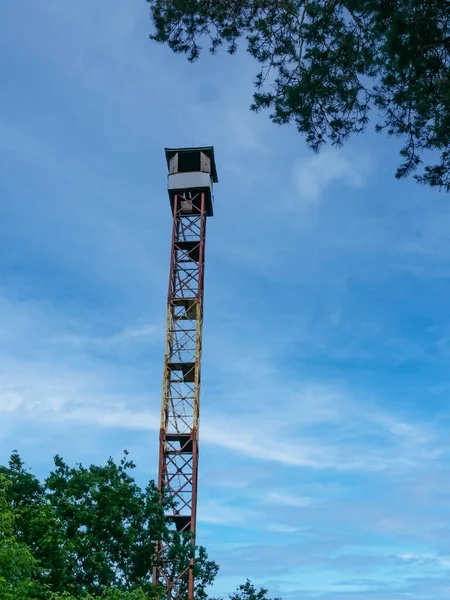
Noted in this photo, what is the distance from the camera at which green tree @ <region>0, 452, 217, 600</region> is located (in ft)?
64.0

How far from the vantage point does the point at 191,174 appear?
32.1 metres

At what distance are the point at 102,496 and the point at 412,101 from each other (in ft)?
52.2

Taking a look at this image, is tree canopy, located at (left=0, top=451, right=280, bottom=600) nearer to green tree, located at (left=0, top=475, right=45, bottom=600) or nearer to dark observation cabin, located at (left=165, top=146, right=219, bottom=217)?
green tree, located at (left=0, top=475, right=45, bottom=600)

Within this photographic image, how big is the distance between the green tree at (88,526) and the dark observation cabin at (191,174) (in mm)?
13488

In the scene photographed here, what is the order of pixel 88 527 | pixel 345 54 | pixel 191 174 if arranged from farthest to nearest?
pixel 191 174 → pixel 88 527 → pixel 345 54

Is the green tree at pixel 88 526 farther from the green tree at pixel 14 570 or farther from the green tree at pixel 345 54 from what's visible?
the green tree at pixel 345 54

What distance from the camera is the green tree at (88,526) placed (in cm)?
Answer: 1952

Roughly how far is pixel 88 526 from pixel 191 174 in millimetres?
16643

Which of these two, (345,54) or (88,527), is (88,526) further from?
(345,54)

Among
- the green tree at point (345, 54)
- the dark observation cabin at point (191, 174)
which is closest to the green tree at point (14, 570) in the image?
the green tree at point (345, 54)

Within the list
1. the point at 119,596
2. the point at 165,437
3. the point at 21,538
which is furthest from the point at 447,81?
the point at 165,437

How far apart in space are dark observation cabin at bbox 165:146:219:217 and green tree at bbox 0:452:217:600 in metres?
13.5

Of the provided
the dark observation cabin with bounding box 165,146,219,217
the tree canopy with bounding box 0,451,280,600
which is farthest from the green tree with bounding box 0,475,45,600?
the dark observation cabin with bounding box 165,146,219,217

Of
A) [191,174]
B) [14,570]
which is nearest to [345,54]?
[14,570]
